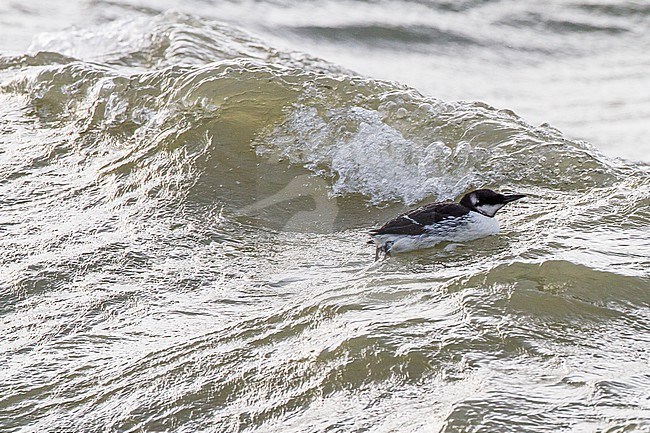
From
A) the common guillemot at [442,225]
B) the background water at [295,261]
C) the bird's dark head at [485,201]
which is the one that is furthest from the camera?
the bird's dark head at [485,201]

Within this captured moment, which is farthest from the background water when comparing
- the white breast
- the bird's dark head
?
the bird's dark head

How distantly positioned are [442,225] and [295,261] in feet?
3.15

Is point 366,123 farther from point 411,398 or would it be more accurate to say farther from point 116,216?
point 411,398

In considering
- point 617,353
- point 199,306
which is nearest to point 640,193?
point 617,353

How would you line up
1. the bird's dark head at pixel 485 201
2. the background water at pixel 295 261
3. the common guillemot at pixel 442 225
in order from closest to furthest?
the background water at pixel 295 261 < the common guillemot at pixel 442 225 < the bird's dark head at pixel 485 201

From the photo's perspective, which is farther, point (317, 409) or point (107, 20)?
point (107, 20)

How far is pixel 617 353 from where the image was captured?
4.56m

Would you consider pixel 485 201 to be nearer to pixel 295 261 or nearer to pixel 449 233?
pixel 449 233

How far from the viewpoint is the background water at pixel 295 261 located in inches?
171

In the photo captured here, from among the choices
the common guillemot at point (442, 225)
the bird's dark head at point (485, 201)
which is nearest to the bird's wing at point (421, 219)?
the common guillemot at point (442, 225)

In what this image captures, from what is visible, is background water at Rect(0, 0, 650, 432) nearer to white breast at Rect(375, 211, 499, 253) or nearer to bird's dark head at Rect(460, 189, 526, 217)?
white breast at Rect(375, 211, 499, 253)

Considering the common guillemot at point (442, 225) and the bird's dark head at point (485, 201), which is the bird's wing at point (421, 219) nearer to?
the common guillemot at point (442, 225)

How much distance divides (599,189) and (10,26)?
10.2m

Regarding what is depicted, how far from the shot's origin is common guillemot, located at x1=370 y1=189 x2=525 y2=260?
238 inches
